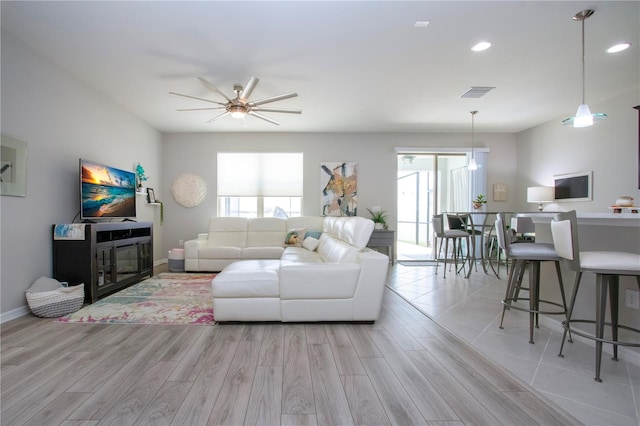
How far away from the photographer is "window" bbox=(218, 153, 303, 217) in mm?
6051

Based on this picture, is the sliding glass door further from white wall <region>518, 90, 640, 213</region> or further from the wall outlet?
the wall outlet

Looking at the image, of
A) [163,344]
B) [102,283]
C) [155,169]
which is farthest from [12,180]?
[155,169]

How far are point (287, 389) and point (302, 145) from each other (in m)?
4.94

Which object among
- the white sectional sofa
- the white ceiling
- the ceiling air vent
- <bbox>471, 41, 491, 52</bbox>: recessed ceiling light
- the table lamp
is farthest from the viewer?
the table lamp

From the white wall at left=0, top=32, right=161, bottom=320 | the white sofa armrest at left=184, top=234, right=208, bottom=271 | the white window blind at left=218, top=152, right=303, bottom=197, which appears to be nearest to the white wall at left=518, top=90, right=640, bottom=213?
the white window blind at left=218, top=152, right=303, bottom=197

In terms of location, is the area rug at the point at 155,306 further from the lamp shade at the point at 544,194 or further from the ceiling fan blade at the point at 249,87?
the lamp shade at the point at 544,194

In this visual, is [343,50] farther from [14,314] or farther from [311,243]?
[14,314]

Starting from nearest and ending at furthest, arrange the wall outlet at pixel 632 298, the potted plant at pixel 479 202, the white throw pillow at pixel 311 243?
the wall outlet at pixel 632 298 < the white throw pillow at pixel 311 243 < the potted plant at pixel 479 202

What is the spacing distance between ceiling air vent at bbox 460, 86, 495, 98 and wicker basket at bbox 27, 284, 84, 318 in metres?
5.07

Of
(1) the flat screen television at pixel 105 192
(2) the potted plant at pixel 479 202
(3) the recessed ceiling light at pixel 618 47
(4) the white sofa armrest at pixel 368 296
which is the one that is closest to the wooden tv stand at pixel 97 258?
(1) the flat screen television at pixel 105 192

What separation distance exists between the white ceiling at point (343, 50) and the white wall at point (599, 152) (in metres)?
0.33

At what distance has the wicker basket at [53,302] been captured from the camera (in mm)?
2672

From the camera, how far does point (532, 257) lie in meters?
2.14

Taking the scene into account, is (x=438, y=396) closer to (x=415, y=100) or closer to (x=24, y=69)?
(x=415, y=100)
